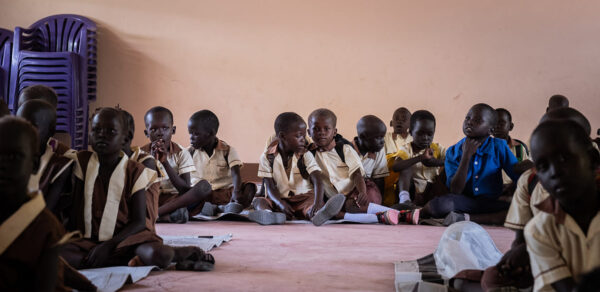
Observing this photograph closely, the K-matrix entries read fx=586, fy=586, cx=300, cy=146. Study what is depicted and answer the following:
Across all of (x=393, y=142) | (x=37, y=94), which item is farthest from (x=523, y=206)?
(x=393, y=142)

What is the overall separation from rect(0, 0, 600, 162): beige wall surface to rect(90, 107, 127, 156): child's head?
13.7ft

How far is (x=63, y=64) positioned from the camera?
20.1ft

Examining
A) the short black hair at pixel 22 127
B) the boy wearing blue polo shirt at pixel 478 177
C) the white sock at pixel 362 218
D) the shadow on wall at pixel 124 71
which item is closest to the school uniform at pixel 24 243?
the short black hair at pixel 22 127

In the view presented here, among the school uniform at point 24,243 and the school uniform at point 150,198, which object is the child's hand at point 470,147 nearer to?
the school uniform at point 150,198

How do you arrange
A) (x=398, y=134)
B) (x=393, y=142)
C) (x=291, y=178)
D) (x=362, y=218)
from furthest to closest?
(x=398, y=134) < (x=393, y=142) < (x=291, y=178) < (x=362, y=218)

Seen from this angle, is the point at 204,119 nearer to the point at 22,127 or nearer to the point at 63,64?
the point at 63,64

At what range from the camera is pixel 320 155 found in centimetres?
443

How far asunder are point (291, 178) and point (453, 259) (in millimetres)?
2255

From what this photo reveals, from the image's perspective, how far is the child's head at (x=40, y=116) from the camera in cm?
230

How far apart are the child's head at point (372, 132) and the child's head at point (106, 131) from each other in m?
2.53

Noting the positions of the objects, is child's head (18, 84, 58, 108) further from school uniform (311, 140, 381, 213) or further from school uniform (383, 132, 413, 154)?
school uniform (383, 132, 413, 154)

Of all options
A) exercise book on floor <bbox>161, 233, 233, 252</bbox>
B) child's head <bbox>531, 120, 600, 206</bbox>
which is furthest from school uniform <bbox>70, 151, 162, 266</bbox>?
child's head <bbox>531, 120, 600, 206</bbox>

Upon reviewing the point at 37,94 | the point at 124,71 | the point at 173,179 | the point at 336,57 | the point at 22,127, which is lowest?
the point at 173,179

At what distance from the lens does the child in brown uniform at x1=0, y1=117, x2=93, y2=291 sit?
1.50 metres
